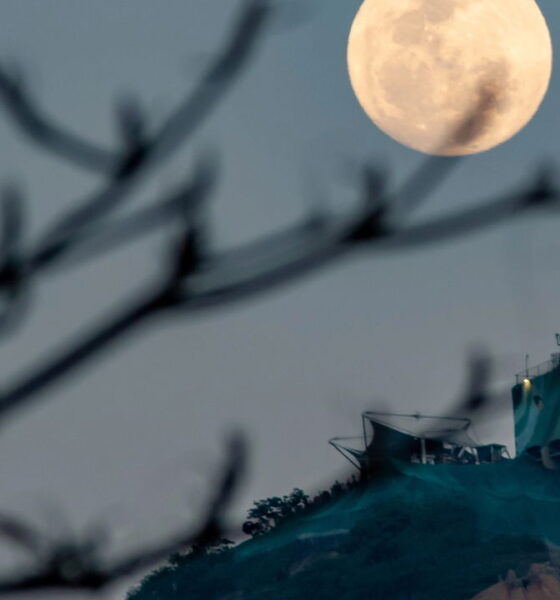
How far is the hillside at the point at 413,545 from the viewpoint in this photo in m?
45.4

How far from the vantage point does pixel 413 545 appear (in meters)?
48.0

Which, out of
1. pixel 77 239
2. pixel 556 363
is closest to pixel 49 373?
pixel 77 239

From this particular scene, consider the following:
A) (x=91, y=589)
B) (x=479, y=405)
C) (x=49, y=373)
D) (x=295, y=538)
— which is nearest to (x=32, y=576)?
(x=91, y=589)

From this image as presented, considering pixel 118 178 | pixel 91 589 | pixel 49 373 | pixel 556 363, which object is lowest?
pixel 91 589

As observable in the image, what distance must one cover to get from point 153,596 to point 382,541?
1045 centimetres

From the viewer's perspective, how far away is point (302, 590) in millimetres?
48312

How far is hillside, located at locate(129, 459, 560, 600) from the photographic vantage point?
45.4 meters

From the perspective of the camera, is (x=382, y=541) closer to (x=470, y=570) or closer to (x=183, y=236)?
(x=470, y=570)

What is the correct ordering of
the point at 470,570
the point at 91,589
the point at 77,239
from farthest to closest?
the point at 470,570 < the point at 91,589 < the point at 77,239

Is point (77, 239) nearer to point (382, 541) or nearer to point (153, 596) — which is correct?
point (382, 541)

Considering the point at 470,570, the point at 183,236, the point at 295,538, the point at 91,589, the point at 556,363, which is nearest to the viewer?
the point at 183,236

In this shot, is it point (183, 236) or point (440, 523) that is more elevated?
point (440, 523)

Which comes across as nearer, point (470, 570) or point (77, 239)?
point (77, 239)

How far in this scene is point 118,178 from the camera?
204 cm
